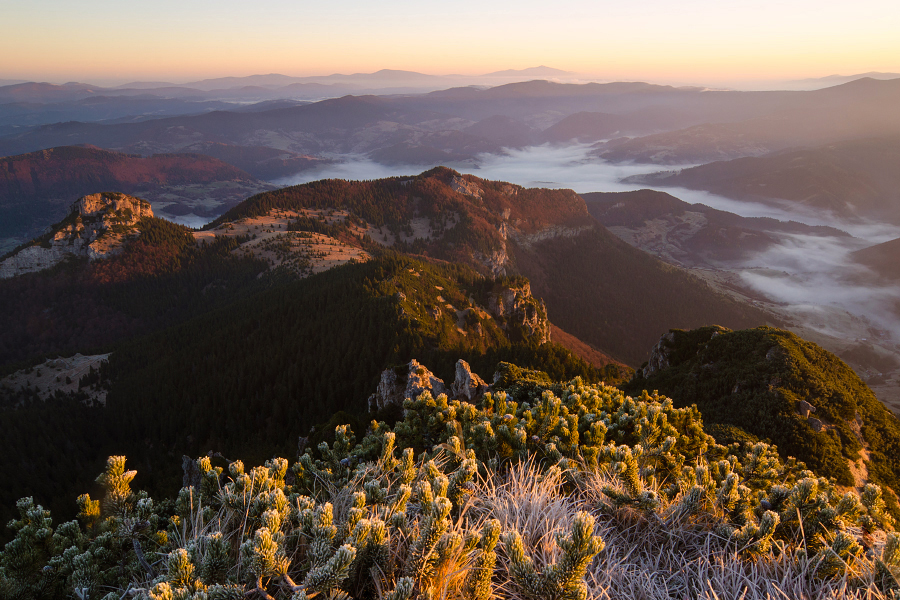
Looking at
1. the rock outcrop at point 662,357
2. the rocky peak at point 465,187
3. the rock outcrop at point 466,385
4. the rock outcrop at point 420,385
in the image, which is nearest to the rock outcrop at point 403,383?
the rock outcrop at point 420,385

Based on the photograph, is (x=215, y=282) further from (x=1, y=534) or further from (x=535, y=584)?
(x=535, y=584)

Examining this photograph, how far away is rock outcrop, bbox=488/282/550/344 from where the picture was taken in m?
90.6

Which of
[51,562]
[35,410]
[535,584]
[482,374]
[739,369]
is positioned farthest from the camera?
[35,410]

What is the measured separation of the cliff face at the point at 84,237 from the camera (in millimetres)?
120500

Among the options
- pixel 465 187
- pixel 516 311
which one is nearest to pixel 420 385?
A: pixel 516 311

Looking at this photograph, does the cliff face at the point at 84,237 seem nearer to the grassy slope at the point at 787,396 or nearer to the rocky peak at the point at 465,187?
the rocky peak at the point at 465,187

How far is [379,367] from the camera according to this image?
2178 inches

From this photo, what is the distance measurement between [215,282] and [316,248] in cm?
2824

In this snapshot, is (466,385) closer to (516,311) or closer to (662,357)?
(662,357)

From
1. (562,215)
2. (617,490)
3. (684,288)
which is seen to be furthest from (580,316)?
(617,490)

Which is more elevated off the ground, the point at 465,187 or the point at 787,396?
the point at 787,396

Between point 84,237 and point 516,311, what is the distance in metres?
130

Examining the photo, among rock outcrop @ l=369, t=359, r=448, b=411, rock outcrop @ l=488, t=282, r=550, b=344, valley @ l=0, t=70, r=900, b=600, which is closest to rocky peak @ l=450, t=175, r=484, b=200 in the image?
valley @ l=0, t=70, r=900, b=600

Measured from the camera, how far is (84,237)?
12494 cm
